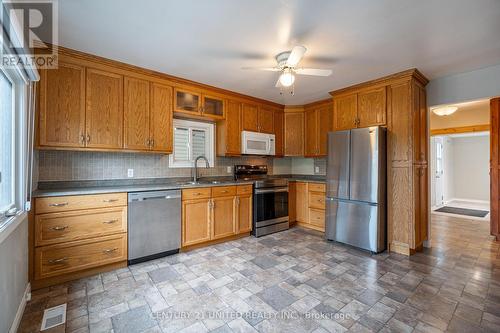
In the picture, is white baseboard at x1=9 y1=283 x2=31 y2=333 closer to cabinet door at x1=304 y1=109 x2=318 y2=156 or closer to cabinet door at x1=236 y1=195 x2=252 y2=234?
cabinet door at x1=236 y1=195 x2=252 y2=234

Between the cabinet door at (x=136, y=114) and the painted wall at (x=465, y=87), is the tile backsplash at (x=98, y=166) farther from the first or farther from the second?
the painted wall at (x=465, y=87)

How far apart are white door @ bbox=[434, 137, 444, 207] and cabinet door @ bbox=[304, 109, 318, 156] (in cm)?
437

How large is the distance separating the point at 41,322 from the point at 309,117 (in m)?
4.57

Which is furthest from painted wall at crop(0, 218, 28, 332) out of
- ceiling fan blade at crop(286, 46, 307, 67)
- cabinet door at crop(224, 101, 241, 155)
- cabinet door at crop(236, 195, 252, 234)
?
cabinet door at crop(224, 101, 241, 155)

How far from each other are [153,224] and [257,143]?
2.24 meters

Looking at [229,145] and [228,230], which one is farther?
[229,145]

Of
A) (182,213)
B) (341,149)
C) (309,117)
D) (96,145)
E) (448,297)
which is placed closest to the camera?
(448,297)

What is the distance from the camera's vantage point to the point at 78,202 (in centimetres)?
Result: 233

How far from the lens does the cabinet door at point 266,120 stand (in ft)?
14.1

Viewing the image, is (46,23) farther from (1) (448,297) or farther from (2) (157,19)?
(1) (448,297)

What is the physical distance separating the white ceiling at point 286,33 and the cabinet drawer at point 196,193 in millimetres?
1600

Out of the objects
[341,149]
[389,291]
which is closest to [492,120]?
[341,149]

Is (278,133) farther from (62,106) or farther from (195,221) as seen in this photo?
(62,106)

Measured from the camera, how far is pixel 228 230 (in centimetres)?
351
